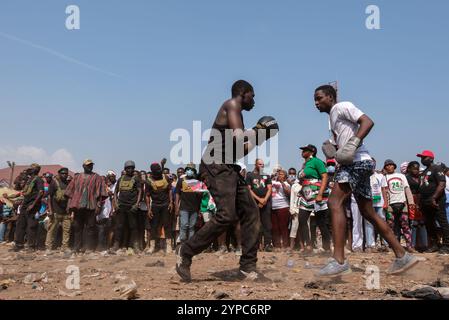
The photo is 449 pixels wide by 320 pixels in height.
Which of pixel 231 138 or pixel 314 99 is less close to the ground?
pixel 314 99

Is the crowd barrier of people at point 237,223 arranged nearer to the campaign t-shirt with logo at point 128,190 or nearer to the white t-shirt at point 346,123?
the campaign t-shirt with logo at point 128,190

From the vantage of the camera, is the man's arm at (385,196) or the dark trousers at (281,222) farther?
the dark trousers at (281,222)

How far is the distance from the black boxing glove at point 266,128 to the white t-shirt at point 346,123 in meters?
0.67

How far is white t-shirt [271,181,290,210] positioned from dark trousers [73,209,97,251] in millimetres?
4369

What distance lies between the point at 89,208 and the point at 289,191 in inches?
192

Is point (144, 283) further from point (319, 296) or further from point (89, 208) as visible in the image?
point (89, 208)

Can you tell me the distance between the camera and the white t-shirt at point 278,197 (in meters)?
10.4

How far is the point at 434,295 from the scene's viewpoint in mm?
3441

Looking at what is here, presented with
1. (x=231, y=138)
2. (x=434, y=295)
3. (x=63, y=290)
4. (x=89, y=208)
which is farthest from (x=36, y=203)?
(x=434, y=295)

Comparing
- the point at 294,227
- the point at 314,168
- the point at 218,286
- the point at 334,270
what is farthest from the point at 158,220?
the point at 334,270

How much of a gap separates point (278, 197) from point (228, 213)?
6227 mm

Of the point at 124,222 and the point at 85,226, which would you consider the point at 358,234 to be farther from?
the point at 85,226

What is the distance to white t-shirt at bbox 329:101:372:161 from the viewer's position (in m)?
4.57

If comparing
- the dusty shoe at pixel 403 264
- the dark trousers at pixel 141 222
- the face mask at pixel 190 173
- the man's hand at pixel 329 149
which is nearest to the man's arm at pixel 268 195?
the face mask at pixel 190 173
